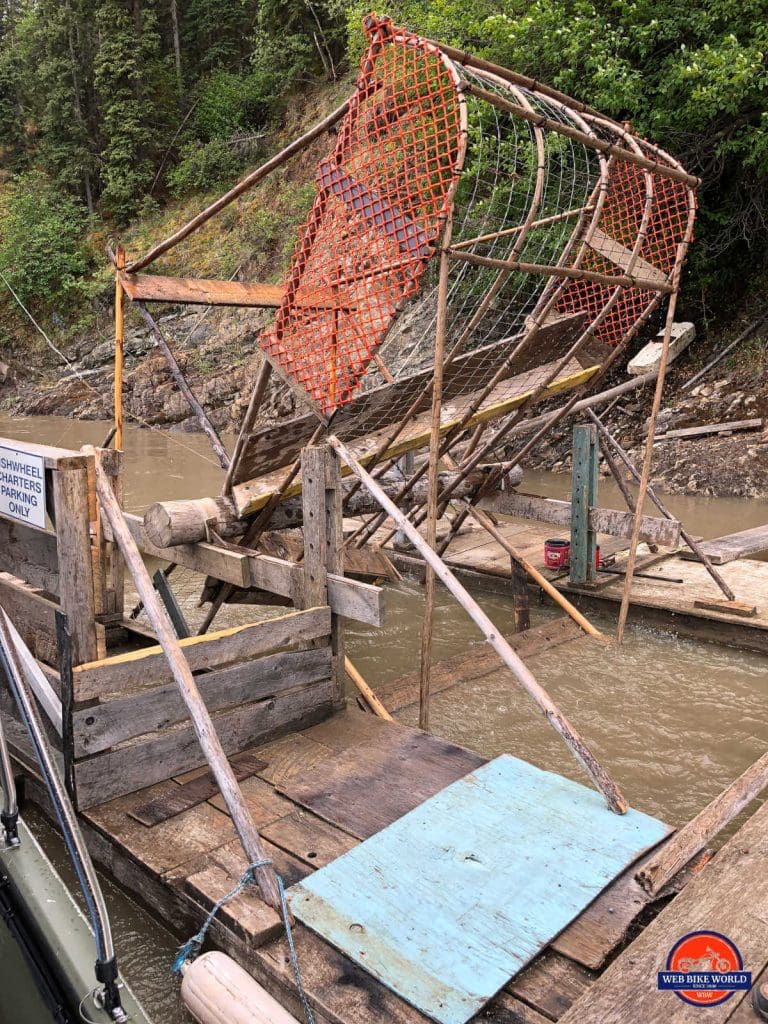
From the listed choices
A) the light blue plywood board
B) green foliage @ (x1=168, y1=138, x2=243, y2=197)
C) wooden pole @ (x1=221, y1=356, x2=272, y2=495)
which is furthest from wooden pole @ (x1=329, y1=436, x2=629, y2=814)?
green foliage @ (x1=168, y1=138, x2=243, y2=197)

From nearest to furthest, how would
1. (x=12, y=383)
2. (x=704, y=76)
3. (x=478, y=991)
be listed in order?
1. (x=478, y=991)
2. (x=704, y=76)
3. (x=12, y=383)

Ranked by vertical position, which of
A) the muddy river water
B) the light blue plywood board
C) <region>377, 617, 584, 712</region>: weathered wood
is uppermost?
the light blue plywood board

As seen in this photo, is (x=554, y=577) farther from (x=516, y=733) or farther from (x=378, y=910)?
(x=378, y=910)

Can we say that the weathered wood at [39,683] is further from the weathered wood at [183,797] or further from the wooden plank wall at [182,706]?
the weathered wood at [183,797]

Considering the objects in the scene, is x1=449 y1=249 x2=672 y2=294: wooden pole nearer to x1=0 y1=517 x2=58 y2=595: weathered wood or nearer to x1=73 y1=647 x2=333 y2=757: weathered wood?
x1=73 y1=647 x2=333 y2=757: weathered wood

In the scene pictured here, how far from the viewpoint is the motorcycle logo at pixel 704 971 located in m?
2.25

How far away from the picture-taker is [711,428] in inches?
484

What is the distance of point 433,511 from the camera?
4.00 metres

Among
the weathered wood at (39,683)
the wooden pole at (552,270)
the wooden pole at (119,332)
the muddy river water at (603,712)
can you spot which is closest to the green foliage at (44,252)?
the wooden pole at (119,332)

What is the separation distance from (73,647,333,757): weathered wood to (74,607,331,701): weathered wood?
0.07 meters

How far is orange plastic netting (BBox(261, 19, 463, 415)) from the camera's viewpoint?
13.4ft

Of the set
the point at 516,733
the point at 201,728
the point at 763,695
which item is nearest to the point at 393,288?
the point at 201,728

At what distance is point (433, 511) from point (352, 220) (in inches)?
71.7

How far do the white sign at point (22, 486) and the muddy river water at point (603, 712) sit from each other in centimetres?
174
